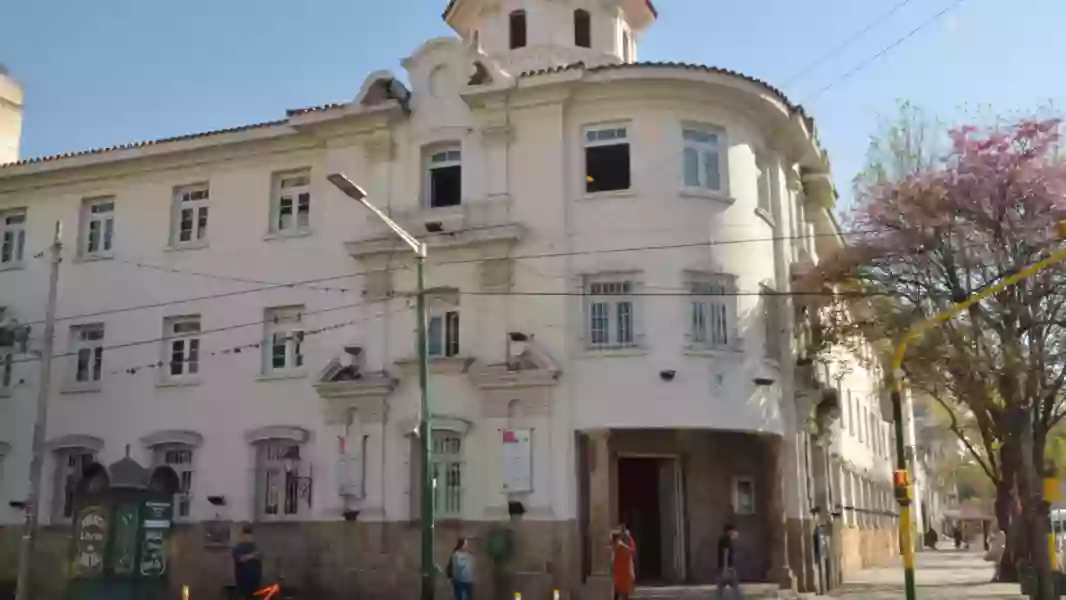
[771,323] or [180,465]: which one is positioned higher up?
[771,323]

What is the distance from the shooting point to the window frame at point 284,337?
2562 cm

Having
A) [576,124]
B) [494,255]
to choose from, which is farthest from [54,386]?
[576,124]

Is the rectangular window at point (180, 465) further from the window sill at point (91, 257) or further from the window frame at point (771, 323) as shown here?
the window frame at point (771, 323)

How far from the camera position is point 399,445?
78.5ft

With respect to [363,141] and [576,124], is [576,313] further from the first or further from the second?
[363,141]

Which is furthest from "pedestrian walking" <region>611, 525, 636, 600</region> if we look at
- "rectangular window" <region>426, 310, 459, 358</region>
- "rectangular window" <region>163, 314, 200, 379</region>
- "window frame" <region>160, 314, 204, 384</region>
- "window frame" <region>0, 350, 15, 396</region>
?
"window frame" <region>0, 350, 15, 396</region>

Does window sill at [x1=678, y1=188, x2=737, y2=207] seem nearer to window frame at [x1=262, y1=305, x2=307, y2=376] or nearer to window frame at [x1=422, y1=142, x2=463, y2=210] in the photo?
window frame at [x1=422, y1=142, x2=463, y2=210]

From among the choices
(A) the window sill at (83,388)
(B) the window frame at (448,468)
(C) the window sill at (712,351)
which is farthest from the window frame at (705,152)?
(A) the window sill at (83,388)

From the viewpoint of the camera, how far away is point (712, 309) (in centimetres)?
2331

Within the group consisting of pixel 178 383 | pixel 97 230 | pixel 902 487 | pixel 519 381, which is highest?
pixel 97 230

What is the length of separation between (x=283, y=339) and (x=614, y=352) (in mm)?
8482

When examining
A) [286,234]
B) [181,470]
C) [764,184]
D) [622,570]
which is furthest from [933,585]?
[181,470]

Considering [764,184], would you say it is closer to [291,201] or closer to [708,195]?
[708,195]

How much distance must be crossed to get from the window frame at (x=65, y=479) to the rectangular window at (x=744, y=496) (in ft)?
52.5
